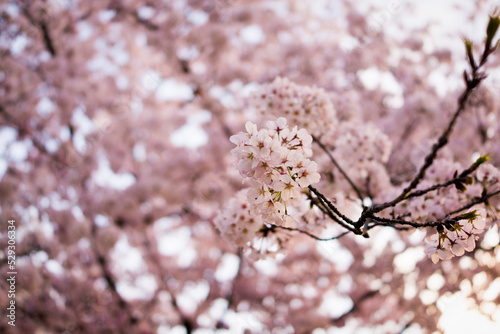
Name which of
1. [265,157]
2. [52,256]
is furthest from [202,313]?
[265,157]

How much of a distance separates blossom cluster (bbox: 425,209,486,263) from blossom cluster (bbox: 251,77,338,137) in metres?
1.28

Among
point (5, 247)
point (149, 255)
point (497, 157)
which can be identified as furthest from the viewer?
point (149, 255)

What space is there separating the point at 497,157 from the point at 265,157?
10.8ft

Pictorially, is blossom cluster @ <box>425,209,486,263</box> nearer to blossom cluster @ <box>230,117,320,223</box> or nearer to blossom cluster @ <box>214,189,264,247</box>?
blossom cluster @ <box>230,117,320,223</box>

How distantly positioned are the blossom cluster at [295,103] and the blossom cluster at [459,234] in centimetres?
128

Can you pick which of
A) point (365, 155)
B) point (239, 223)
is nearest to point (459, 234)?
point (239, 223)

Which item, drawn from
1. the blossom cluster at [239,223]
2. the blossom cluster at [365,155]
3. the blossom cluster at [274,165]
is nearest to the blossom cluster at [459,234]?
the blossom cluster at [274,165]

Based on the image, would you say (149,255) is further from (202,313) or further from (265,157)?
(265,157)

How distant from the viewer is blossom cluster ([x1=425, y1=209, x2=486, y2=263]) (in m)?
1.57

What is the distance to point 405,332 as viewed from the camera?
7.22 m

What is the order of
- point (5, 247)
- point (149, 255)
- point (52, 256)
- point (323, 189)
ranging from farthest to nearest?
point (149, 255)
point (52, 256)
point (5, 247)
point (323, 189)

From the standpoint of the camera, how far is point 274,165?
1443mm

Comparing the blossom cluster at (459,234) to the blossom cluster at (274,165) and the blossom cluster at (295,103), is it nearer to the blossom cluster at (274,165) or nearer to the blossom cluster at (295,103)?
the blossom cluster at (274,165)

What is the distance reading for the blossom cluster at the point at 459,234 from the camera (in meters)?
1.57
